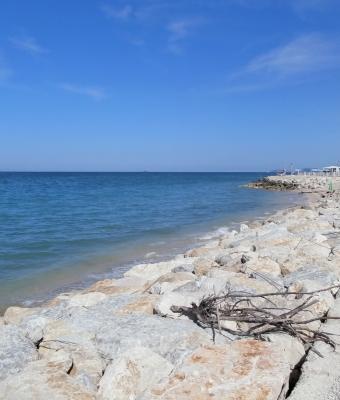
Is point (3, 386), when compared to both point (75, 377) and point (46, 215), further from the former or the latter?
point (46, 215)

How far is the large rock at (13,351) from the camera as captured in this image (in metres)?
3.63

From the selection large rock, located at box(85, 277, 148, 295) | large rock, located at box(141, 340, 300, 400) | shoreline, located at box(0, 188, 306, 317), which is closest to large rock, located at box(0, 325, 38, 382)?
large rock, located at box(141, 340, 300, 400)

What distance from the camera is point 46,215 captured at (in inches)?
816

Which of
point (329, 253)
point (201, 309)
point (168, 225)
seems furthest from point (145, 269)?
point (168, 225)

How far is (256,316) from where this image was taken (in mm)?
4152

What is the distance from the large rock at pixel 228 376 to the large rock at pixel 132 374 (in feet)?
0.72

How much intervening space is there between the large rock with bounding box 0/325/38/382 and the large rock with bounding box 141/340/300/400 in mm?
1279

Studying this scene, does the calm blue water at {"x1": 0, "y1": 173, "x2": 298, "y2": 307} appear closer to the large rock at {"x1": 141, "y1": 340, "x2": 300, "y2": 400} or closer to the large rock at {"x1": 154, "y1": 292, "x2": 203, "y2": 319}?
the large rock at {"x1": 154, "y1": 292, "x2": 203, "y2": 319}

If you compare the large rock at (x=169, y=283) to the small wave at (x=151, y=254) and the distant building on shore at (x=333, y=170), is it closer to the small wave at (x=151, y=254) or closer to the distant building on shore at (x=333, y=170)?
the small wave at (x=151, y=254)

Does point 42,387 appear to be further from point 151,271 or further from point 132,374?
point 151,271

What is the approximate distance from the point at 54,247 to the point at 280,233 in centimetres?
649

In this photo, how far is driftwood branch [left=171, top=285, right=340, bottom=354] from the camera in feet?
13.0

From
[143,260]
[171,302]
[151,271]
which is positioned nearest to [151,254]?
[143,260]

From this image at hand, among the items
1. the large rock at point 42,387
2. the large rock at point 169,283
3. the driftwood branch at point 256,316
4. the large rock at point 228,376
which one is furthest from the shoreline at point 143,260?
the large rock at point 228,376
